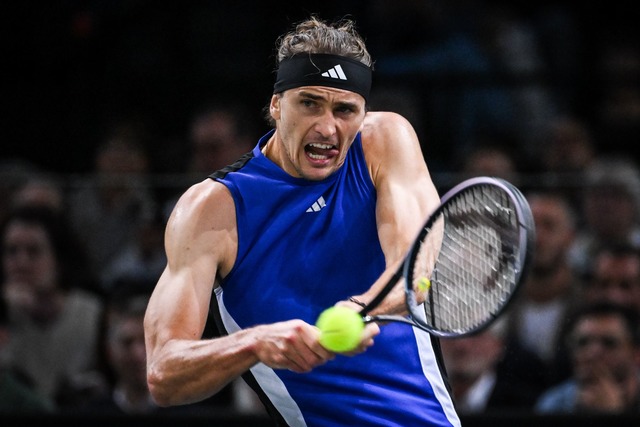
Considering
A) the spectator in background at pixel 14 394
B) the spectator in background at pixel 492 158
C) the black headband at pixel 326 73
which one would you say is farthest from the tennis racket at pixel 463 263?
the spectator in background at pixel 492 158

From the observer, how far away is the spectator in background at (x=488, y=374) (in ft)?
18.2

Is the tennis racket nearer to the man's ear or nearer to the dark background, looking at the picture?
the man's ear

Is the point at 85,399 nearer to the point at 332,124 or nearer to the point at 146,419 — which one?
the point at 146,419

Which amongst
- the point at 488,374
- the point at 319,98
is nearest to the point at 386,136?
the point at 319,98

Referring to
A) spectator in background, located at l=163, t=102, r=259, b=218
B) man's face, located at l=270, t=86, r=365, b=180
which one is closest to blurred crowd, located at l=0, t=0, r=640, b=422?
spectator in background, located at l=163, t=102, r=259, b=218

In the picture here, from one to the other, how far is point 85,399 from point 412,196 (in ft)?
8.32

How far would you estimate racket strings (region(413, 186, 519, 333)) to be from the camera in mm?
3447

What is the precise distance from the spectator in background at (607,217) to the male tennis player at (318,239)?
198cm

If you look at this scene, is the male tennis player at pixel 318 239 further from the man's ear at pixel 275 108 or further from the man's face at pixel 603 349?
the man's face at pixel 603 349

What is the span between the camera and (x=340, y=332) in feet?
10.2

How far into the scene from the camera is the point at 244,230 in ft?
12.7

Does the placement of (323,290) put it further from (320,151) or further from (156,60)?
(156,60)

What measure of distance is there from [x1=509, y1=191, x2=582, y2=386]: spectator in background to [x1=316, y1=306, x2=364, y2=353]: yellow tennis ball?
2524 millimetres

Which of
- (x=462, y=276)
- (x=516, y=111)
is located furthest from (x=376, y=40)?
(x=462, y=276)
